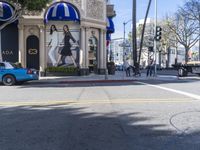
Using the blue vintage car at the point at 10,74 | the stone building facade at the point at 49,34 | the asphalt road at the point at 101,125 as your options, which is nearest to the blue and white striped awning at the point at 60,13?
the stone building facade at the point at 49,34

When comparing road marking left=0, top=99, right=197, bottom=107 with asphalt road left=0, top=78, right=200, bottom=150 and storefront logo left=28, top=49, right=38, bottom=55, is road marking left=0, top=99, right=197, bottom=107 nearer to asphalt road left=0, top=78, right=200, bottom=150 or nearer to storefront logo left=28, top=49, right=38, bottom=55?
asphalt road left=0, top=78, right=200, bottom=150

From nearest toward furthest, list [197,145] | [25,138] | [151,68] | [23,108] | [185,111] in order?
[197,145] → [25,138] → [185,111] → [23,108] → [151,68]

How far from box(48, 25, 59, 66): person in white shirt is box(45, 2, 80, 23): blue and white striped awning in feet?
3.93

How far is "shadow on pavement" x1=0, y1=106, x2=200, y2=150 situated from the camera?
8.15 m

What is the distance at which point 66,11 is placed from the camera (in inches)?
1359

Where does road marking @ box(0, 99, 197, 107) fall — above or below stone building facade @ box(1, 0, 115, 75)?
below

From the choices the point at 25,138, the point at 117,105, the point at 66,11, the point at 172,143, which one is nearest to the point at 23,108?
the point at 117,105

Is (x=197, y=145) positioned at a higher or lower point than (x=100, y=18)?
lower

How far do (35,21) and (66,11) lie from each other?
2533mm

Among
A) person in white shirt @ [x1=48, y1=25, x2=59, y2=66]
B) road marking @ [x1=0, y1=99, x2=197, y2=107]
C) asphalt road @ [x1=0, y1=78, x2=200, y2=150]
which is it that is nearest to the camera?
asphalt road @ [x1=0, y1=78, x2=200, y2=150]

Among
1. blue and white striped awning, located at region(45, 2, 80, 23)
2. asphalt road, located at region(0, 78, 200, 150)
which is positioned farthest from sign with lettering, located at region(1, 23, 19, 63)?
asphalt road, located at region(0, 78, 200, 150)

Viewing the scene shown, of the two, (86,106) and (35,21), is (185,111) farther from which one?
(35,21)

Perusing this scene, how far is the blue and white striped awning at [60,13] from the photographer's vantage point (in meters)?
34.4

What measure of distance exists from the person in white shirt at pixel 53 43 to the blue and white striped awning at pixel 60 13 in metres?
1.20
